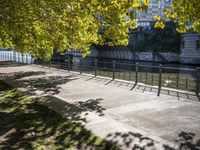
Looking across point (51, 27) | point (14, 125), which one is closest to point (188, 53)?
point (51, 27)

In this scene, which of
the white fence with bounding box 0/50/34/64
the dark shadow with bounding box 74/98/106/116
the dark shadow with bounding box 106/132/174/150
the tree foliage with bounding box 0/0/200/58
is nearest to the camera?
the dark shadow with bounding box 106/132/174/150

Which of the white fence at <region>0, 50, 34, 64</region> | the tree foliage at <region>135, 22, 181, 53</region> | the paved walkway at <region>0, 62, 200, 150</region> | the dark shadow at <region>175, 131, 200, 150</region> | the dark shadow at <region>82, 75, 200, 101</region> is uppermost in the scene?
the tree foliage at <region>135, 22, 181, 53</region>

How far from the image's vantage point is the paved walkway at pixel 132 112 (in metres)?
6.90

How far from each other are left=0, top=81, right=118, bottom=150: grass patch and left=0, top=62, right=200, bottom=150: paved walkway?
397 millimetres

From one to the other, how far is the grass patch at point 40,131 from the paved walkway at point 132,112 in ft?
1.30

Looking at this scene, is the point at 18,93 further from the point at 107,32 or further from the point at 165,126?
the point at 165,126

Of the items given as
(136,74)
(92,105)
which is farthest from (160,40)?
(92,105)

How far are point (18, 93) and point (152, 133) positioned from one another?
300 inches

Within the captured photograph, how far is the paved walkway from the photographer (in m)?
6.90

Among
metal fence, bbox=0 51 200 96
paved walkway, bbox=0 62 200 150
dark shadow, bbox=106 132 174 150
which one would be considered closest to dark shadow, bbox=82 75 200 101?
paved walkway, bbox=0 62 200 150

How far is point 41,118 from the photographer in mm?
8625

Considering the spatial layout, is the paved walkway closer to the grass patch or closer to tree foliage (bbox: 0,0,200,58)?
the grass patch

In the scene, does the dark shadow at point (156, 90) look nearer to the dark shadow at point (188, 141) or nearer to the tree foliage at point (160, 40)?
the dark shadow at point (188, 141)

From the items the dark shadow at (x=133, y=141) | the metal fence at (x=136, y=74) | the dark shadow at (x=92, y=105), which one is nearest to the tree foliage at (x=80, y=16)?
the dark shadow at (x=92, y=105)
